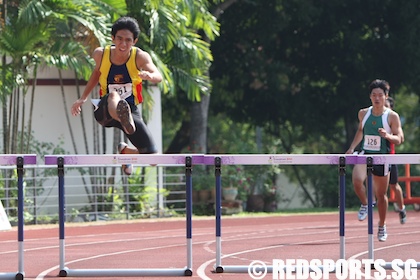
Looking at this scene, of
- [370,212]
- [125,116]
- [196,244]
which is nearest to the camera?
[125,116]

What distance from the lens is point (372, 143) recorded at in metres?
14.6

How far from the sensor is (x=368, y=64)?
32.6 m

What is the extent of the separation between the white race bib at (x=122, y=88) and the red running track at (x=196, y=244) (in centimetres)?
186

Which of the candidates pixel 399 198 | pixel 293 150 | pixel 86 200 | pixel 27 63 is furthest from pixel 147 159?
pixel 293 150

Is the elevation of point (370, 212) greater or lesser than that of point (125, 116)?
lesser

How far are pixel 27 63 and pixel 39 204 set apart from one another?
309 cm

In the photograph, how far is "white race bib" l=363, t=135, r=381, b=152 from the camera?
14581mm

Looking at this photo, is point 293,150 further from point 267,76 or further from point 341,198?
point 341,198

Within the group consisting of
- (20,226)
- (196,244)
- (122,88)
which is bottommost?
(196,244)

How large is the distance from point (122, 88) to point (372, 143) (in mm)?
4139

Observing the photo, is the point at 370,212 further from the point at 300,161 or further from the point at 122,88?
the point at 122,88

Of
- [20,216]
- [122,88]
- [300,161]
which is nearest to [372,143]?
[300,161]

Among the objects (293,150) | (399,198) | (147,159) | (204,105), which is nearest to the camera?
(147,159)

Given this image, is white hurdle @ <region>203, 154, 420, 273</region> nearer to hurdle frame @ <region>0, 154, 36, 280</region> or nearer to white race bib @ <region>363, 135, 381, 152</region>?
hurdle frame @ <region>0, 154, 36, 280</region>
